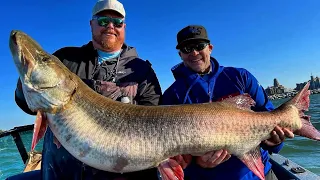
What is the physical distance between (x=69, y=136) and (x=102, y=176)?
83 centimetres

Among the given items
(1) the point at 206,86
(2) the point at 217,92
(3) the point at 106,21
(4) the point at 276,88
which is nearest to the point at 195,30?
(1) the point at 206,86

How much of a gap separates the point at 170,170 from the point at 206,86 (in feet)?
4.96

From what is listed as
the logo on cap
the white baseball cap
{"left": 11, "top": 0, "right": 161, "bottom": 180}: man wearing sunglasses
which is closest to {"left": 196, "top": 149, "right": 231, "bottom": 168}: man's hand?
{"left": 11, "top": 0, "right": 161, "bottom": 180}: man wearing sunglasses

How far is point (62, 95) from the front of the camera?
306 cm

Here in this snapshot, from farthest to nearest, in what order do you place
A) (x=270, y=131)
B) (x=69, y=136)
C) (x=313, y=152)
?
(x=313, y=152)
(x=270, y=131)
(x=69, y=136)

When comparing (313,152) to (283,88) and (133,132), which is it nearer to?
(133,132)

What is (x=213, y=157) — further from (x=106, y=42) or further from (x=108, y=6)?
(x=108, y=6)

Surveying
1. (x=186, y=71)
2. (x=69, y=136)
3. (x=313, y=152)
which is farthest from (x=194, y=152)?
(x=313, y=152)

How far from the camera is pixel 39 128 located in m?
2.97

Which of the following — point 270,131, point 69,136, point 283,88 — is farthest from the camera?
point 283,88

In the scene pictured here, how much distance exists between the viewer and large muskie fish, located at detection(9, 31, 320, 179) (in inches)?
118

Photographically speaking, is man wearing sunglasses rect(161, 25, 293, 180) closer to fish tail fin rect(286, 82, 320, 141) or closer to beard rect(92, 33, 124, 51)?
fish tail fin rect(286, 82, 320, 141)

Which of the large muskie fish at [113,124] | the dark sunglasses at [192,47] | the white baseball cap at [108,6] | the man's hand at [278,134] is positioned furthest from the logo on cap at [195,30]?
the man's hand at [278,134]

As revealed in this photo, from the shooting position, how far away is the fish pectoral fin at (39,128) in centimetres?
293
